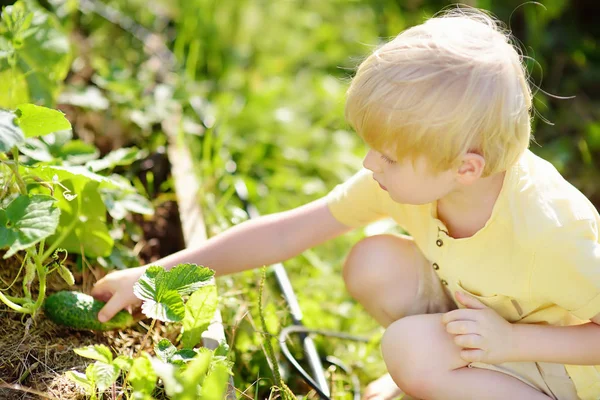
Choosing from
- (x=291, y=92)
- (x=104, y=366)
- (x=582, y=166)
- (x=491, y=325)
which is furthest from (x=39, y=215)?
(x=582, y=166)

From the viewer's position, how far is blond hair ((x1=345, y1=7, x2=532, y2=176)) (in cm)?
144

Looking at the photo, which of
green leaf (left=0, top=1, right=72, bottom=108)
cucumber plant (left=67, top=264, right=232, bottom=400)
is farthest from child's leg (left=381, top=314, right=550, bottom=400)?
green leaf (left=0, top=1, right=72, bottom=108)

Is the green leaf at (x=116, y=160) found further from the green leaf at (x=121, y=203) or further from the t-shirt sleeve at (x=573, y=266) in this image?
the t-shirt sleeve at (x=573, y=266)

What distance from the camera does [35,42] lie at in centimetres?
215

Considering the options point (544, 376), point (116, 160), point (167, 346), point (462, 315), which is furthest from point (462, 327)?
point (116, 160)

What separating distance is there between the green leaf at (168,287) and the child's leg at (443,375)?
49 centimetres

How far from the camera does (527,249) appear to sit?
1.57m

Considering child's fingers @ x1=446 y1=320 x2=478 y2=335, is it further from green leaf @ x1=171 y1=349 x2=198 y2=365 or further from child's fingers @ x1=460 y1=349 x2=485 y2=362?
green leaf @ x1=171 y1=349 x2=198 y2=365

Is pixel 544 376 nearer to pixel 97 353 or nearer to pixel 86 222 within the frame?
pixel 97 353

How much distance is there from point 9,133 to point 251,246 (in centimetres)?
65

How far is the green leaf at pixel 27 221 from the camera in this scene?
1409mm

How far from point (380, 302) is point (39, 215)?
0.87 metres

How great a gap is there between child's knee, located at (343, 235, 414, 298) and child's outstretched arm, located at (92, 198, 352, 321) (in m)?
0.07

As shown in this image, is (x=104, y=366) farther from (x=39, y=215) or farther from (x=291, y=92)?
(x=291, y=92)
